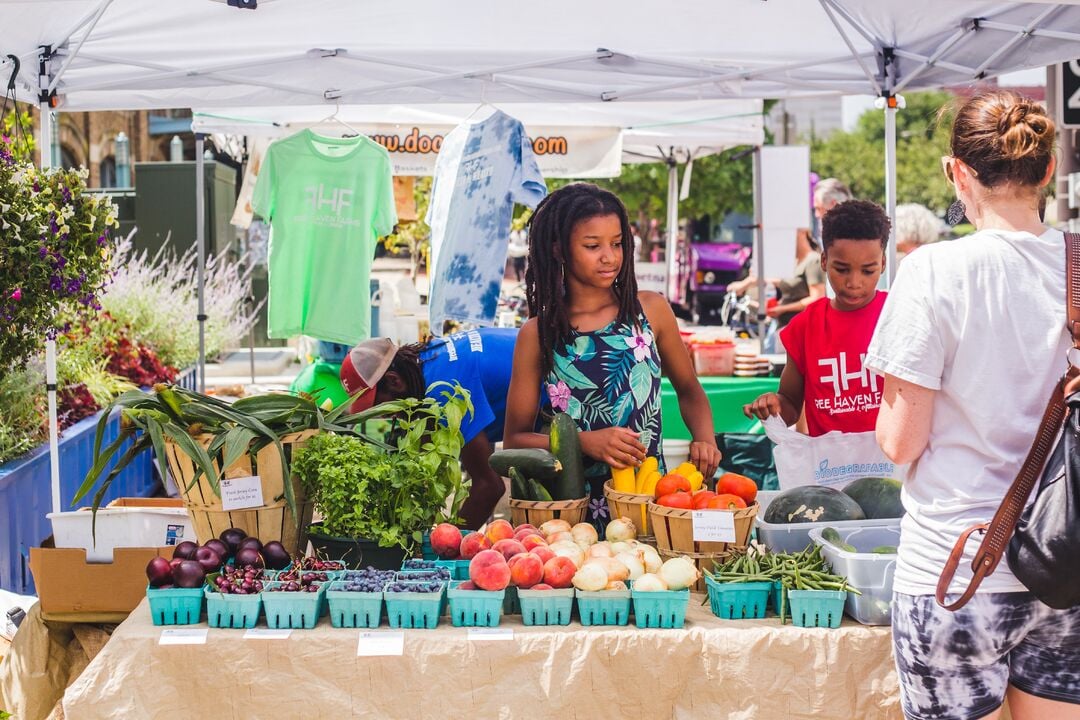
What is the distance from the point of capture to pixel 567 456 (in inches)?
117

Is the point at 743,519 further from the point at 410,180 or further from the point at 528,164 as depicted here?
the point at 410,180

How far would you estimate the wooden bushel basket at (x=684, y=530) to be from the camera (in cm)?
264

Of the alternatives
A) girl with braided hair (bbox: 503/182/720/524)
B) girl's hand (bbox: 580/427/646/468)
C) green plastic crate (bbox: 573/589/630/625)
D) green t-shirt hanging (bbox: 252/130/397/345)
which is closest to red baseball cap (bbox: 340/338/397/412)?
girl with braided hair (bbox: 503/182/720/524)

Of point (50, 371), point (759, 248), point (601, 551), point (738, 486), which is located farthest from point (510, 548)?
point (759, 248)

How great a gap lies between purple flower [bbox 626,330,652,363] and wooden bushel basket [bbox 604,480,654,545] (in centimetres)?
49

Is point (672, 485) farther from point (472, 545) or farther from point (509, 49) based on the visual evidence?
point (509, 49)

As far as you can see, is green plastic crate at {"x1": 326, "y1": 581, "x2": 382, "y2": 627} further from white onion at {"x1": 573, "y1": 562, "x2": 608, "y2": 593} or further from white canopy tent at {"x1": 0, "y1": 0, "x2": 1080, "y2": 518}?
white canopy tent at {"x1": 0, "y1": 0, "x2": 1080, "y2": 518}

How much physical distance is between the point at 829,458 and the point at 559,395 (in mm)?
897

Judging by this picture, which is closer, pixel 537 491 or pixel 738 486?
pixel 738 486

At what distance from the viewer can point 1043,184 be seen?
2021 millimetres

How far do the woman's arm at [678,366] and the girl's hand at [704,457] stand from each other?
0.05 m

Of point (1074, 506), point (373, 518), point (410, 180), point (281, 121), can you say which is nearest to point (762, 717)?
point (1074, 506)

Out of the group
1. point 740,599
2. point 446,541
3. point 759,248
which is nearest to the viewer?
point 740,599

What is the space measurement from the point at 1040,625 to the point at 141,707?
185 centimetres
